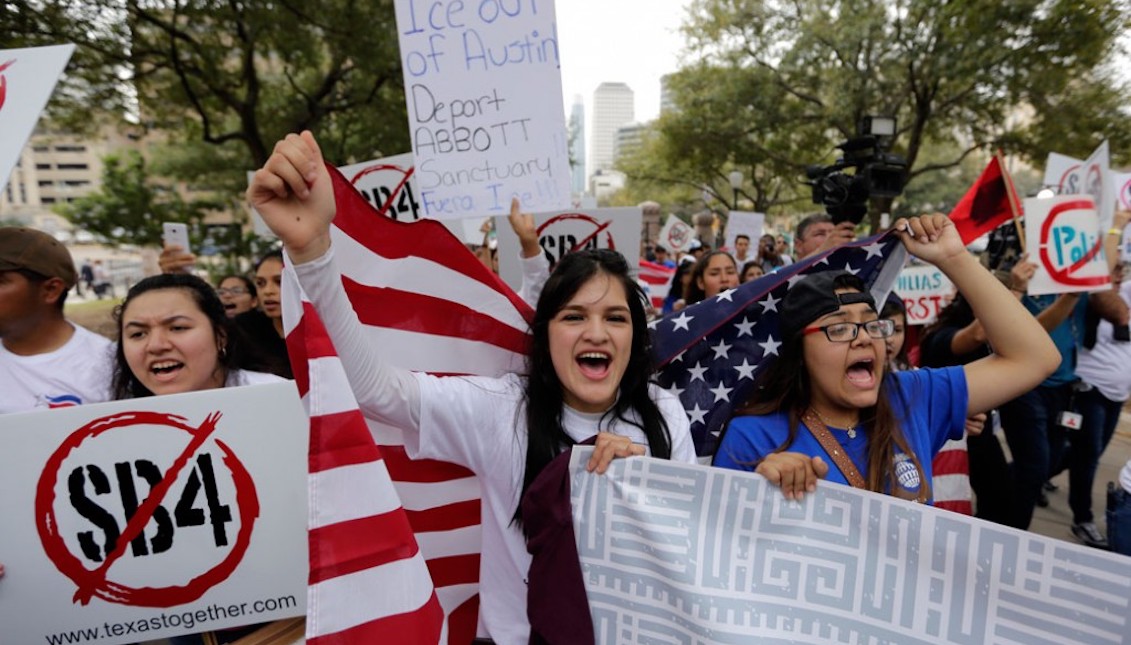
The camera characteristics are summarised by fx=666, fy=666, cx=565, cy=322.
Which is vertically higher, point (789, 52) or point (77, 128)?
point (789, 52)

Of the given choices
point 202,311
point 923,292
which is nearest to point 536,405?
point 202,311

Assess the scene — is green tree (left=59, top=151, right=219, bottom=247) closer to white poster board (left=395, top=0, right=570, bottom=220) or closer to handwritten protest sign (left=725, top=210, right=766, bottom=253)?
handwritten protest sign (left=725, top=210, right=766, bottom=253)

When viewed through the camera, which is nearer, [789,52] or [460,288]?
[460,288]

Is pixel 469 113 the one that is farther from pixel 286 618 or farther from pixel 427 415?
pixel 286 618

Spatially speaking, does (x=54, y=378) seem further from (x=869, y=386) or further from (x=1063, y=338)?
(x=1063, y=338)

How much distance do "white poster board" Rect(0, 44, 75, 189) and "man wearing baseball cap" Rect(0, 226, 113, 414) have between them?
1.76 ft

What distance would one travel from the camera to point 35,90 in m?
2.12

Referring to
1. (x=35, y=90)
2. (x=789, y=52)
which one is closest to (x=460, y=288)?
(x=35, y=90)

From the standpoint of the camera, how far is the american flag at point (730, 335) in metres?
2.40

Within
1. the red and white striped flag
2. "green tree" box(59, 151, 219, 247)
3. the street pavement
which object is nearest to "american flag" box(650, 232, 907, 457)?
the street pavement

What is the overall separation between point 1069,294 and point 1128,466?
1557 millimetres

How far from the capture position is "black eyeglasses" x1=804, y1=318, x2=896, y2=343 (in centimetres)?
188

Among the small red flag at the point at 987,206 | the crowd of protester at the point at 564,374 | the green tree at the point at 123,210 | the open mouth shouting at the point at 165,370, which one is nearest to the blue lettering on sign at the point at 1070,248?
the small red flag at the point at 987,206

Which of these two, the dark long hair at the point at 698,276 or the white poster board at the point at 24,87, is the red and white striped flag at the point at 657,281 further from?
the white poster board at the point at 24,87
